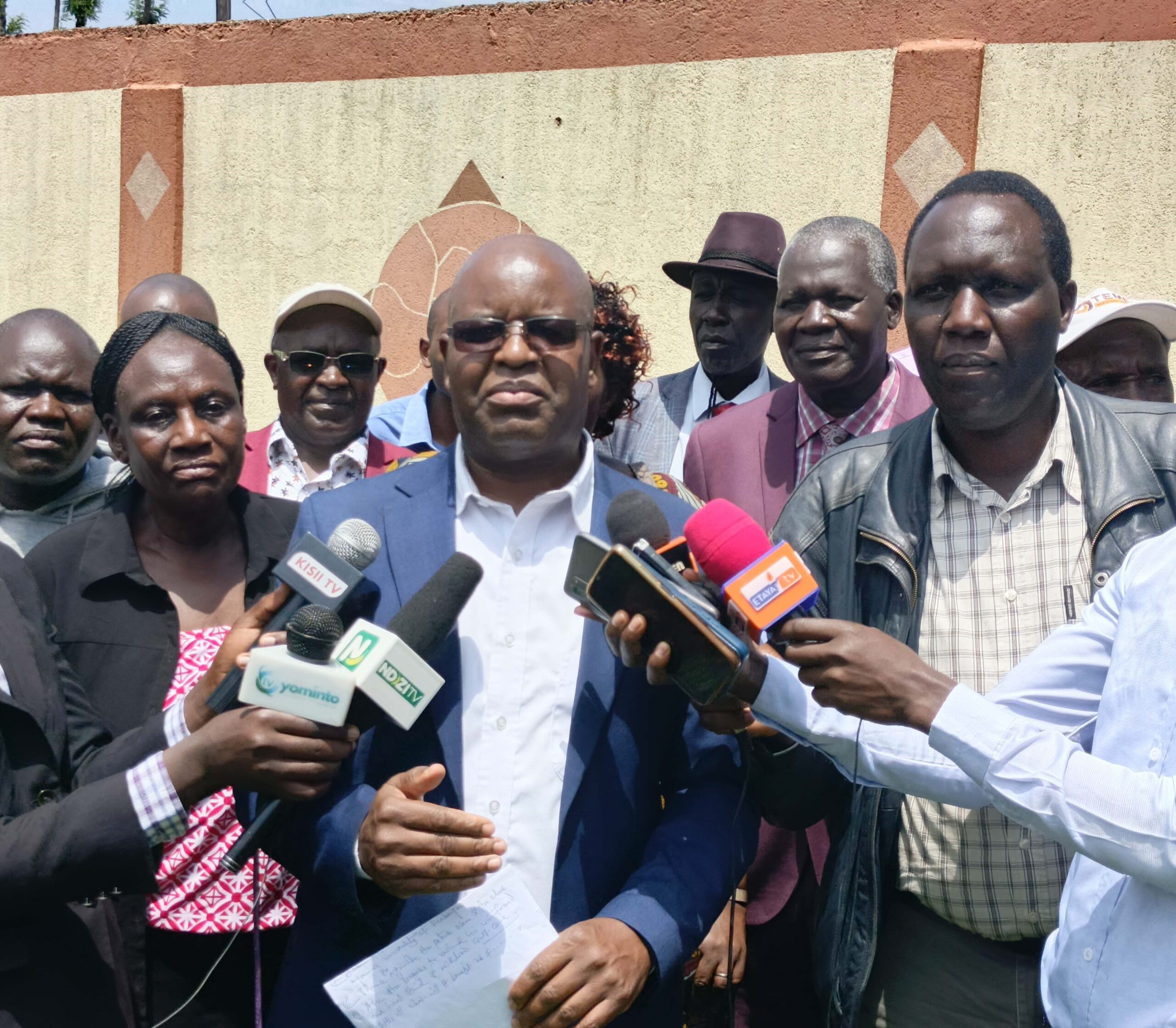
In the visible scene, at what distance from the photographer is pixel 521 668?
237cm

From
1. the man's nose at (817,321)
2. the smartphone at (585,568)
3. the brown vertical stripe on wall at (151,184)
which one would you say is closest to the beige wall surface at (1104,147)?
the man's nose at (817,321)

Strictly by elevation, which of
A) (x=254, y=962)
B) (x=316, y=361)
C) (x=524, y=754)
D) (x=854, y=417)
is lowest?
(x=254, y=962)

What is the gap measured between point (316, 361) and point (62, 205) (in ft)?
19.5

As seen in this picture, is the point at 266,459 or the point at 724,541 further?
the point at 266,459

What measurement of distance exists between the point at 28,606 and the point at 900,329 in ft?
18.0

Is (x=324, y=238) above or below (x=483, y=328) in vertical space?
above

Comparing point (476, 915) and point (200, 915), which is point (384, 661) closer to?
point (476, 915)

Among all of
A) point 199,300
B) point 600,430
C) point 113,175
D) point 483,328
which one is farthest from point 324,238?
point 483,328

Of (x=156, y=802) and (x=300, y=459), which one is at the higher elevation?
(x=300, y=459)

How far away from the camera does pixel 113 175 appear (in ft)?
29.9

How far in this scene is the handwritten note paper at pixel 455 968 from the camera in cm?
213

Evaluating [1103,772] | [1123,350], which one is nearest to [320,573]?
[1103,772]

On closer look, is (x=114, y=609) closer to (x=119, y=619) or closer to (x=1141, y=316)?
(x=119, y=619)

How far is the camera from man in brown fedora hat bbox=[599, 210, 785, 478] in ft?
15.8
